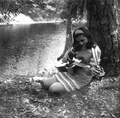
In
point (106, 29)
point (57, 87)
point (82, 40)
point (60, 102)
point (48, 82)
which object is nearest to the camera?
point (60, 102)

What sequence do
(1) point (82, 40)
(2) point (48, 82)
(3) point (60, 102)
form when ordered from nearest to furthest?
(3) point (60, 102) < (1) point (82, 40) < (2) point (48, 82)

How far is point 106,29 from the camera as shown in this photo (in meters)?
5.41

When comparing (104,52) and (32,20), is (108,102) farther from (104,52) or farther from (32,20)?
(32,20)

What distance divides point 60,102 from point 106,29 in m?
2.19

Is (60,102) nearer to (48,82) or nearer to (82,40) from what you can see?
(48,82)

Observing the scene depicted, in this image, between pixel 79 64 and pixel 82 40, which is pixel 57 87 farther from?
pixel 82 40

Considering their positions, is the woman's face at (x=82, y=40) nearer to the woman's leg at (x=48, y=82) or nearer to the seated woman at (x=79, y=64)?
the seated woman at (x=79, y=64)

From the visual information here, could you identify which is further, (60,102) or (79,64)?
(79,64)

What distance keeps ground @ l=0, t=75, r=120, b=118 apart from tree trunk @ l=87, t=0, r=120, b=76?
0.55 meters

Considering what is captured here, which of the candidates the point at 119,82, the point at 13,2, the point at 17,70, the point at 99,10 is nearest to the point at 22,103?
the point at 119,82

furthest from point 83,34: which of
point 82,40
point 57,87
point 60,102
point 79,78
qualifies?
point 60,102

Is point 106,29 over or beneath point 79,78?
over

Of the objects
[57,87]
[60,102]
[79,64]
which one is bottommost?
[60,102]

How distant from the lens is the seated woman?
15.1 ft
